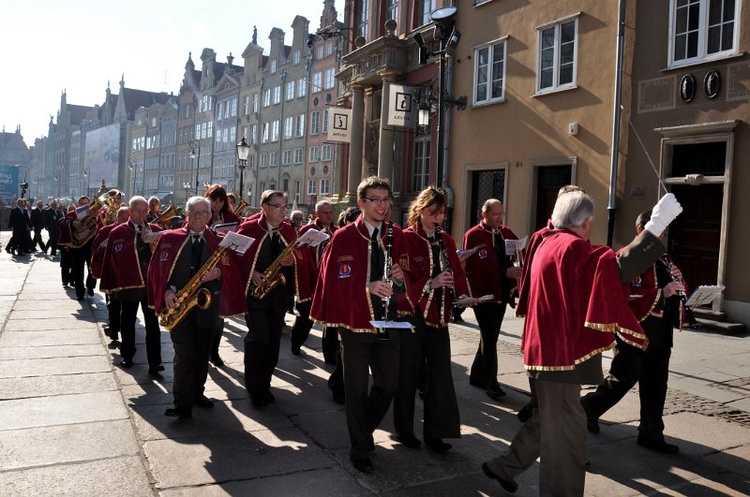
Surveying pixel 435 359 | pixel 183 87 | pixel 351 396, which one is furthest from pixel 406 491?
pixel 183 87

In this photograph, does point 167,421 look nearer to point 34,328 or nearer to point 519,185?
point 34,328

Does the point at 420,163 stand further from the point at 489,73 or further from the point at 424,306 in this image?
the point at 424,306

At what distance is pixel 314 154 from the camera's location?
48094 mm

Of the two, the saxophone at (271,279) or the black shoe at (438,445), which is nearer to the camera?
the black shoe at (438,445)

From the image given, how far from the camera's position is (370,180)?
15.8 feet

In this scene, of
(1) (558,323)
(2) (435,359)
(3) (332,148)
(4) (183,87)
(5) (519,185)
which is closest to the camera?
(1) (558,323)

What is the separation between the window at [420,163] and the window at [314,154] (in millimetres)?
25697

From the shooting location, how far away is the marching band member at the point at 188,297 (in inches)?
225

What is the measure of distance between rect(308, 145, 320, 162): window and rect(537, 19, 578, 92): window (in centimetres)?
3248

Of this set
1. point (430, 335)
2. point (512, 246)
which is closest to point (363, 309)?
point (430, 335)

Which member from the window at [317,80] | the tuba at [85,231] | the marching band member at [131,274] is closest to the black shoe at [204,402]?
the marching band member at [131,274]

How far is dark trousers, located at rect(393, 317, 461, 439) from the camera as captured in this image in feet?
16.5

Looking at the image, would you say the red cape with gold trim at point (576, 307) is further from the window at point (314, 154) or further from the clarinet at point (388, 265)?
the window at point (314, 154)

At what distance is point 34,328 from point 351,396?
724 cm
